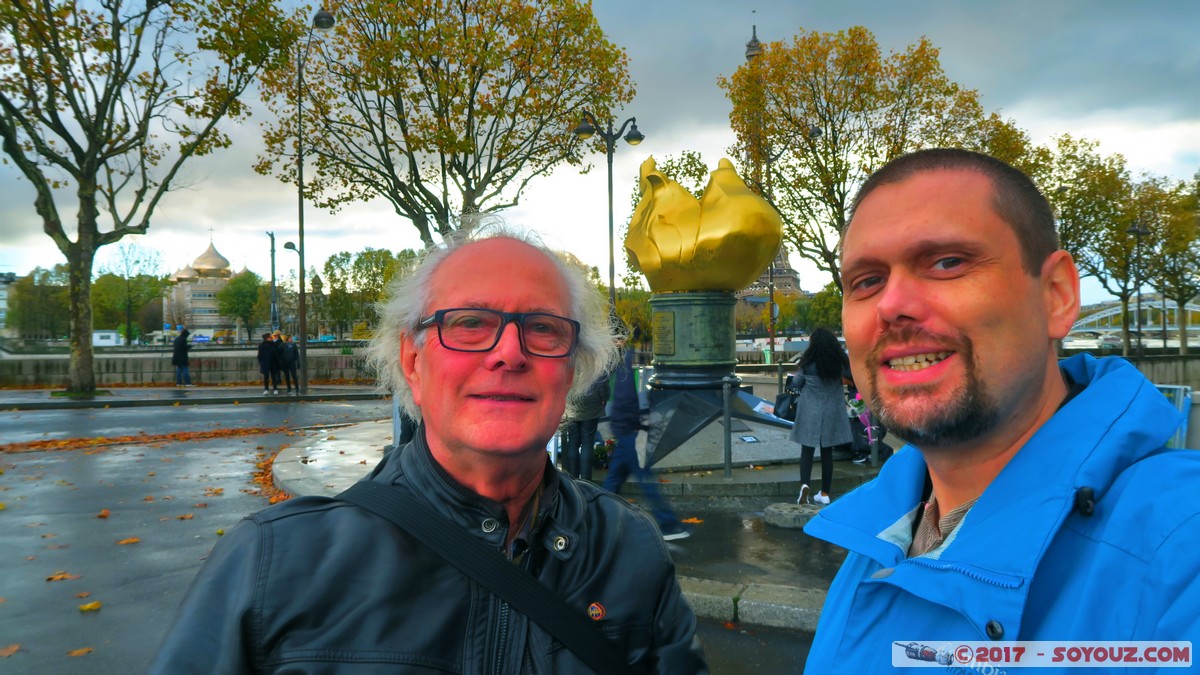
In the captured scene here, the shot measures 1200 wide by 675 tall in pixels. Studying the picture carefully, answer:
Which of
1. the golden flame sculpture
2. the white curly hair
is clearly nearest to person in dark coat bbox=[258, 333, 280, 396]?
the golden flame sculpture

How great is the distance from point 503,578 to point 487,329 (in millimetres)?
562

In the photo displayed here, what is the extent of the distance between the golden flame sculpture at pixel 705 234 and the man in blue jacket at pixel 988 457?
11.9 metres

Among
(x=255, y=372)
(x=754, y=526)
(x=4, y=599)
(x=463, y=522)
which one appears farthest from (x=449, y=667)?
(x=255, y=372)

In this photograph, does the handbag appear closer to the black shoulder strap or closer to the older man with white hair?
the older man with white hair

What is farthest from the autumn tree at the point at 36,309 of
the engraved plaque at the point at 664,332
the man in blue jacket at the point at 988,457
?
the man in blue jacket at the point at 988,457

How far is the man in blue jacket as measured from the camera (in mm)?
1109

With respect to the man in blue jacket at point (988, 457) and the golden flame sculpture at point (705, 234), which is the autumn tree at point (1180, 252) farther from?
the man in blue jacket at point (988, 457)

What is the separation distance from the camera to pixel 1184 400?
18.4 ft

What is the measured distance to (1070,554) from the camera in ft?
3.87

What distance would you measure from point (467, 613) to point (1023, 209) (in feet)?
4.32

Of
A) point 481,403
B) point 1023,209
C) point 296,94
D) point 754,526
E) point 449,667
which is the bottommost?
point 754,526

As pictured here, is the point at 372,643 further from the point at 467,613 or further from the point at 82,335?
the point at 82,335

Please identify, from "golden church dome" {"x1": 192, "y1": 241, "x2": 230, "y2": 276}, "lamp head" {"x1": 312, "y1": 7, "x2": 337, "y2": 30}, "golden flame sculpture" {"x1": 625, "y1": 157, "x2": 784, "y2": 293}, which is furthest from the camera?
"golden church dome" {"x1": 192, "y1": 241, "x2": 230, "y2": 276}

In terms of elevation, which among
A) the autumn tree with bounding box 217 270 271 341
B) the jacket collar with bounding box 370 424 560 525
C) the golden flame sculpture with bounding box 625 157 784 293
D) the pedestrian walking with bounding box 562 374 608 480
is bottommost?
the pedestrian walking with bounding box 562 374 608 480
